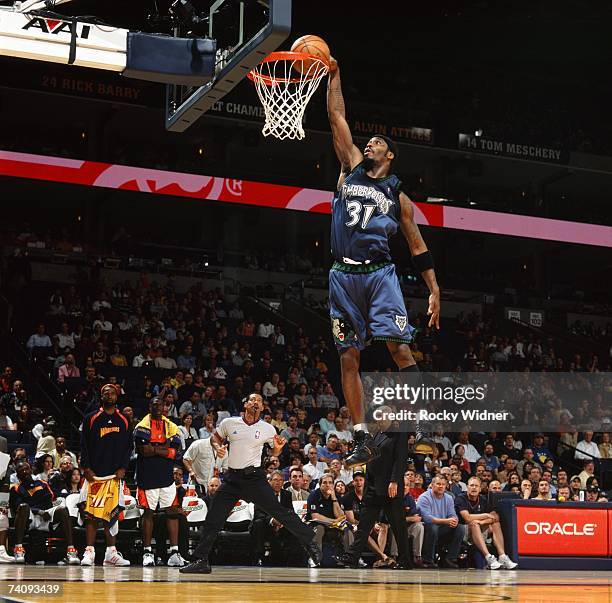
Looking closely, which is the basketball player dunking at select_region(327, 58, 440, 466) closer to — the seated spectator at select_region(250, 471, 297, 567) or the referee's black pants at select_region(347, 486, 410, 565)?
the referee's black pants at select_region(347, 486, 410, 565)

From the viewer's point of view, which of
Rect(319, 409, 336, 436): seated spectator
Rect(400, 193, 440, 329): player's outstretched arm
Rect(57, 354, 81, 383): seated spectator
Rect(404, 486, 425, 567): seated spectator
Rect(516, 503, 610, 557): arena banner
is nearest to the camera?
Rect(400, 193, 440, 329): player's outstretched arm

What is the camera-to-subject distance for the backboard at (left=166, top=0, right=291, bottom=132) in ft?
24.2

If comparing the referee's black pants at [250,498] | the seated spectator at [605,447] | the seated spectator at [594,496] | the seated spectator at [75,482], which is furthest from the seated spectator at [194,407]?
the seated spectator at [605,447]

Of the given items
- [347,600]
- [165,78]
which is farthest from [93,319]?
[347,600]

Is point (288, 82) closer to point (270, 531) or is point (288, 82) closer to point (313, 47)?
point (313, 47)

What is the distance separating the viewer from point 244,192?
25.4 metres

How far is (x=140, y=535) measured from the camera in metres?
13.4

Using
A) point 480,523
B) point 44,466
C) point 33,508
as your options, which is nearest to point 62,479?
point 44,466

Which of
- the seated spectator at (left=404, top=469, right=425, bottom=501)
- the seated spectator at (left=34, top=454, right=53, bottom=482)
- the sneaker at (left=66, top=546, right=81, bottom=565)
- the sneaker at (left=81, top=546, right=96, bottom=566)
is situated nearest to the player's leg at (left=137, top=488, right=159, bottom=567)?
the sneaker at (left=81, top=546, right=96, bottom=566)

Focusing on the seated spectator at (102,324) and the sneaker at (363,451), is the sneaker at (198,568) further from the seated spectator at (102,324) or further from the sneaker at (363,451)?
the seated spectator at (102,324)

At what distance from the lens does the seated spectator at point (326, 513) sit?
13188 mm

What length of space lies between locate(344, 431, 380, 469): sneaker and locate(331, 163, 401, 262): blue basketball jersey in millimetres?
1240

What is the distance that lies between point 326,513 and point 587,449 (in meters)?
9.39

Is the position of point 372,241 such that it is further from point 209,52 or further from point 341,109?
point 209,52
